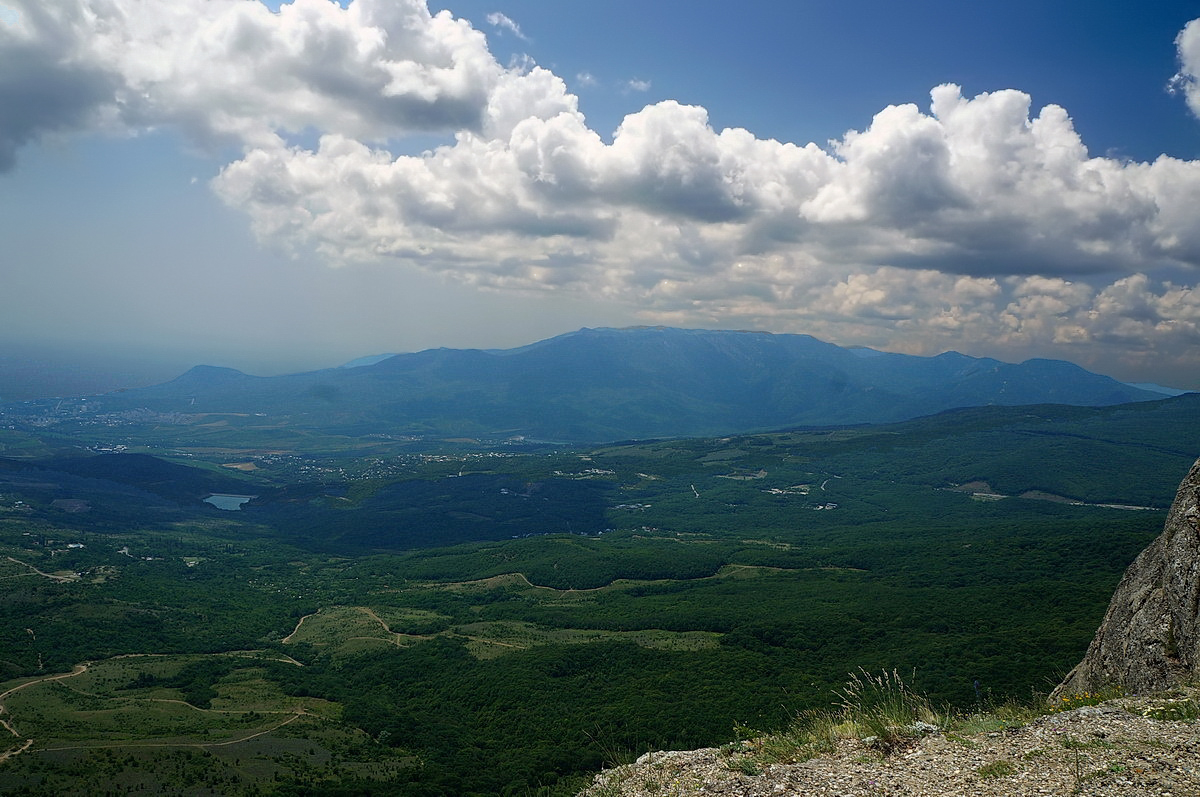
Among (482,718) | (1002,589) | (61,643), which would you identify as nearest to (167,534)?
(61,643)

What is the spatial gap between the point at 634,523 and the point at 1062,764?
17676cm

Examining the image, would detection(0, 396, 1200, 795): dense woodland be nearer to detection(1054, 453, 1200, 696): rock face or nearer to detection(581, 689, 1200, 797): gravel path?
detection(581, 689, 1200, 797): gravel path

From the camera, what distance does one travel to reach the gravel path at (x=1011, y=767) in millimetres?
11781

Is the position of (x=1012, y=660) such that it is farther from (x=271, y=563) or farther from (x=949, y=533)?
(x=271, y=563)

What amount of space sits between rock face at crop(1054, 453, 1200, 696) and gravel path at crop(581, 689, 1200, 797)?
260cm

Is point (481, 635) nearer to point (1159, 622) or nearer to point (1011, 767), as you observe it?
point (1159, 622)

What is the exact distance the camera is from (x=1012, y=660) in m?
53.5

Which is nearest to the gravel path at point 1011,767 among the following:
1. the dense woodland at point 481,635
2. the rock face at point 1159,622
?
the rock face at point 1159,622

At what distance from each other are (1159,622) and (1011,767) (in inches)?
369

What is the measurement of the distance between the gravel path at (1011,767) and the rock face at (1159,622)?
2.60m

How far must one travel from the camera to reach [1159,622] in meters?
18.2

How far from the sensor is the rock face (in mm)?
17062

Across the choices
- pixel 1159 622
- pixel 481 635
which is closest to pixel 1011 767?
pixel 1159 622

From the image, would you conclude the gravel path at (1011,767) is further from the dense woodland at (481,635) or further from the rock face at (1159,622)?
the dense woodland at (481,635)
